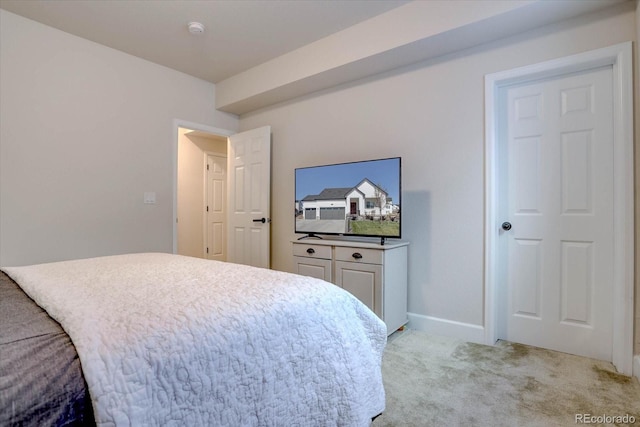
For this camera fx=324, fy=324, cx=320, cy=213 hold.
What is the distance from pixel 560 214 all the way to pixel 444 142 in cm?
97

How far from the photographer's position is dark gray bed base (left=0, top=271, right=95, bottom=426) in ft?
1.85

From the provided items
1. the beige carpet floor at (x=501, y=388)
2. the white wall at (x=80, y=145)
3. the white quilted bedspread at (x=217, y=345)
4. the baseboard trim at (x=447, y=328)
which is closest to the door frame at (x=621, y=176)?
the beige carpet floor at (x=501, y=388)

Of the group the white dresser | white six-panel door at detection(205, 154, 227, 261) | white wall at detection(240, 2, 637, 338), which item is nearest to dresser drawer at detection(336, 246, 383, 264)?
the white dresser

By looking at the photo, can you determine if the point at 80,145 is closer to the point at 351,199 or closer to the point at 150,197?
the point at 150,197

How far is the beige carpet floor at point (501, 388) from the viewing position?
60.4 inches

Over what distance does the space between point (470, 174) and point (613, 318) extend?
4.21 feet

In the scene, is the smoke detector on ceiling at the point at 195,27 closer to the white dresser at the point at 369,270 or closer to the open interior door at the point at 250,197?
the open interior door at the point at 250,197

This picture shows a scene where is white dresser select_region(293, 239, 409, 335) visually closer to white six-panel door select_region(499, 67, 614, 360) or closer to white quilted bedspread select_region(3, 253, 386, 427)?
white six-panel door select_region(499, 67, 614, 360)

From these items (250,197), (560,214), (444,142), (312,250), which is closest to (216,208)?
(250,197)

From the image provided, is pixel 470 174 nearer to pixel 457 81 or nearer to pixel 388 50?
pixel 457 81

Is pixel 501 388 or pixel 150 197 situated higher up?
pixel 150 197

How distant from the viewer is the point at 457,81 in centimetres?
259

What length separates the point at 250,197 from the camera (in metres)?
3.81

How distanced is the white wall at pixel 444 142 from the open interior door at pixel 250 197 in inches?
38.5
